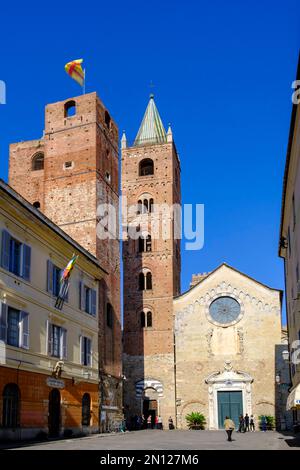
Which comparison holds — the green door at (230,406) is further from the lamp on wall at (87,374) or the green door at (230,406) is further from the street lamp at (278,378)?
the lamp on wall at (87,374)

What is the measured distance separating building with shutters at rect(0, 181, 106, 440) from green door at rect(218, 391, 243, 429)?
1412cm

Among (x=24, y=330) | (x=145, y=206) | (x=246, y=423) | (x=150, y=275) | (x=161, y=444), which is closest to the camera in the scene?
(x=161, y=444)

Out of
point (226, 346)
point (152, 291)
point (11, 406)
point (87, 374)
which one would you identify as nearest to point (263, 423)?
point (226, 346)

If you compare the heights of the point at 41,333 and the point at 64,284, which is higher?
the point at 64,284

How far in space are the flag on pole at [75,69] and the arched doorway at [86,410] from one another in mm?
17176

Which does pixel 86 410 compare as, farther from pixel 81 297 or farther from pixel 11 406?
pixel 11 406

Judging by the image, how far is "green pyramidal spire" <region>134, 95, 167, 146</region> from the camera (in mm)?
48594

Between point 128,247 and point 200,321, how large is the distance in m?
7.73

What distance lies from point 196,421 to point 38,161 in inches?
755

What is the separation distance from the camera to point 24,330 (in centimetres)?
2073

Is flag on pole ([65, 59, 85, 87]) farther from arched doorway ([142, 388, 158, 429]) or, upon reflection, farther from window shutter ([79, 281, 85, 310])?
arched doorway ([142, 388, 158, 429])

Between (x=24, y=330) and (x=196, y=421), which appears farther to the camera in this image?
(x=196, y=421)

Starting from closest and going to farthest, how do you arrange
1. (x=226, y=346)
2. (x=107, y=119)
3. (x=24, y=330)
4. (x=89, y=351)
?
(x=24, y=330) < (x=89, y=351) < (x=107, y=119) < (x=226, y=346)

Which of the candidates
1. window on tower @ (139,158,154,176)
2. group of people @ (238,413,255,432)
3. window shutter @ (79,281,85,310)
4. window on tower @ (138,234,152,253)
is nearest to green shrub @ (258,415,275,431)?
group of people @ (238,413,255,432)
